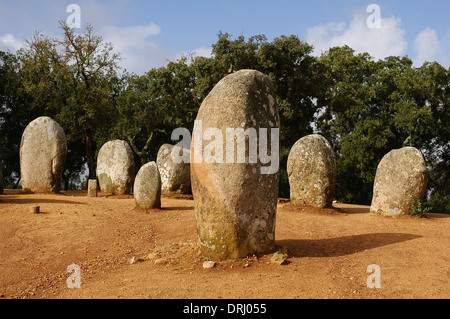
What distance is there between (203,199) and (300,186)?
753 centimetres

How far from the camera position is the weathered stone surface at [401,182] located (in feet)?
39.0

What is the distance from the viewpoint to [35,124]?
15.6 m

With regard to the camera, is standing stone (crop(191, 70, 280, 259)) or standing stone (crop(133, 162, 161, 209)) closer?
standing stone (crop(191, 70, 280, 259))

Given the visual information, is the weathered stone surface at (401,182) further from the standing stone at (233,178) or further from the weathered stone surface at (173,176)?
the weathered stone surface at (173,176)

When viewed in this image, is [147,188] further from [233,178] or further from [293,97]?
[293,97]

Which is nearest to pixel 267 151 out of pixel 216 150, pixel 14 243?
pixel 216 150

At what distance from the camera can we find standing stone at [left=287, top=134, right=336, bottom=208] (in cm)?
1311

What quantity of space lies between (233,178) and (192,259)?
1599mm

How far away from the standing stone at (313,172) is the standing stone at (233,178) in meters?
6.80

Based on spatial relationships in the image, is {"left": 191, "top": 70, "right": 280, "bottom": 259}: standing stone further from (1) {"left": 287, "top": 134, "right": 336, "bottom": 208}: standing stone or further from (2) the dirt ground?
(1) {"left": 287, "top": 134, "right": 336, "bottom": 208}: standing stone

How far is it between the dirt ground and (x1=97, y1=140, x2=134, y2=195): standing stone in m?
5.34

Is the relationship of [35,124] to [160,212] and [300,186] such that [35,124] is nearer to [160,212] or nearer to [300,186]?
[160,212]

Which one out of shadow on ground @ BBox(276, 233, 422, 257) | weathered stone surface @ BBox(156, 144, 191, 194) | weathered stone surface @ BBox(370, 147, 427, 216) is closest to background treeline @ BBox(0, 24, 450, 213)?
weathered stone surface @ BBox(156, 144, 191, 194)

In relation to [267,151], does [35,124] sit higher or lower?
higher
